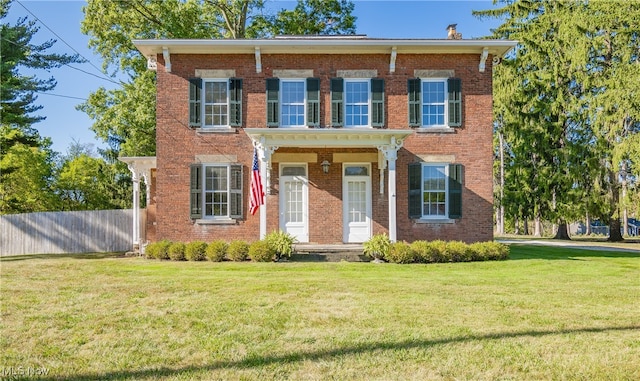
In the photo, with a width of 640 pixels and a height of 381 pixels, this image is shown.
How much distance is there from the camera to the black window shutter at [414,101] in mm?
15055

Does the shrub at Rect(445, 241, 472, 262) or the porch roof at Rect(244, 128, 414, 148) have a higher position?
the porch roof at Rect(244, 128, 414, 148)

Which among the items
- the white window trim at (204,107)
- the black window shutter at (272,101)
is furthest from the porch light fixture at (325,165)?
the white window trim at (204,107)

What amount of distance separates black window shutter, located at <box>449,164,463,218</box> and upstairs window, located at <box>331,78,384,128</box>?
2778 millimetres

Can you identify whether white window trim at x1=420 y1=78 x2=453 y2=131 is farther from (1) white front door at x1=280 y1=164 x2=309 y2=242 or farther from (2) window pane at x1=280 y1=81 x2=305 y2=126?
(1) white front door at x1=280 y1=164 x2=309 y2=242

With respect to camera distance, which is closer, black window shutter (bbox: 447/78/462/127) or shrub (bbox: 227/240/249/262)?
shrub (bbox: 227/240/249/262)

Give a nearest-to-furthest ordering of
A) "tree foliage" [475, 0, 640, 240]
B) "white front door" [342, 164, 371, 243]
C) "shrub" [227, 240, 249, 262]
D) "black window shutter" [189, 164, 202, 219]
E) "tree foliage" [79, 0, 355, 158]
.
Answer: "shrub" [227, 240, 249, 262] < "black window shutter" [189, 164, 202, 219] < "white front door" [342, 164, 371, 243] < "tree foliage" [79, 0, 355, 158] < "tree foliage" [475, 0, 640, 240]

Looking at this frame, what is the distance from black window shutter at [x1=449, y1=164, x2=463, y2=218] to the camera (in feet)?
48.7

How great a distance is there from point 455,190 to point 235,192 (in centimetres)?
712

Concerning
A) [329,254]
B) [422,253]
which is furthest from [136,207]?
[422,253]

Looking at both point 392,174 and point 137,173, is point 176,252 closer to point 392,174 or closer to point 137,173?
point 137,173

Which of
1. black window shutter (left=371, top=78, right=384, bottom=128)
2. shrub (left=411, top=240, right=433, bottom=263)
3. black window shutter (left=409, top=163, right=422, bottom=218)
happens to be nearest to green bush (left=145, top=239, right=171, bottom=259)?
shrub (left=411, top=240, right=433, bottom=263)

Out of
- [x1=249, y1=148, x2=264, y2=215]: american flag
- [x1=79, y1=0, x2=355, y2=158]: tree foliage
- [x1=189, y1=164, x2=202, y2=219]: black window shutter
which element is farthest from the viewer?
[x1=79, y1=0, x2=355, y2=158]: tree foliage

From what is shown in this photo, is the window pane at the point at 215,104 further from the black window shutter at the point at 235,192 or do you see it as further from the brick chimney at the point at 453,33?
the brick chimney at the point at 453,33

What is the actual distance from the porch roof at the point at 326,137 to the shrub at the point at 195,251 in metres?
3.47
